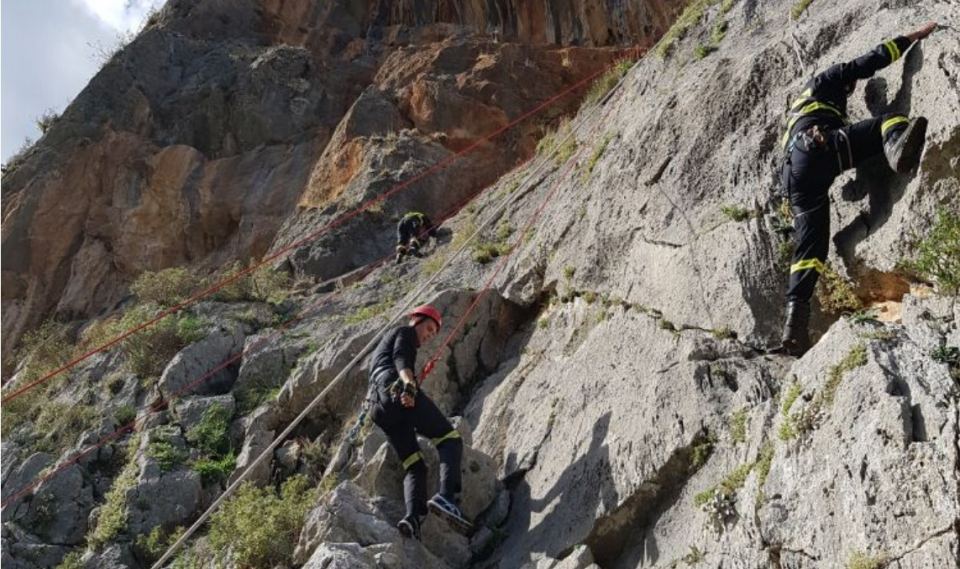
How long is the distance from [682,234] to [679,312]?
1.03 meters

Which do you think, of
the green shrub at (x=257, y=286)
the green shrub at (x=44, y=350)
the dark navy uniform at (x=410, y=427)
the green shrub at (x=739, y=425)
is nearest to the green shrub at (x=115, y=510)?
the dark navy uniform at (x=410, y=427)

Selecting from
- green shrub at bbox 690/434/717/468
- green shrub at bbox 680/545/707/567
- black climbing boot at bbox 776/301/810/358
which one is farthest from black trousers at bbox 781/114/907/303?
green shrub at bbox 680/545/707/567

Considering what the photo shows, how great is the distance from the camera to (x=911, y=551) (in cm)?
483

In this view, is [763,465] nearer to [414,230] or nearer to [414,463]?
[414,463]

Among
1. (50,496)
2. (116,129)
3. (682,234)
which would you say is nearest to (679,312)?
(682,234)

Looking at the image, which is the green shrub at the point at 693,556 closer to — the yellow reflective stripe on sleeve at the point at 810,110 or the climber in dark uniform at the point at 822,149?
the climber in dark uniform at the point at 822,149

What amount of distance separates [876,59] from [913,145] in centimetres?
120

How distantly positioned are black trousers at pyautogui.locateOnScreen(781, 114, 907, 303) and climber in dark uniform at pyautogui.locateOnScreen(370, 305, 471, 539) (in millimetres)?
3096

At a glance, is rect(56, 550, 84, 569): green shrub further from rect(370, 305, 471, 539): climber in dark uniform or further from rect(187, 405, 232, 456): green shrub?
rect(370, 305, 471, 539): climber in dark uniform

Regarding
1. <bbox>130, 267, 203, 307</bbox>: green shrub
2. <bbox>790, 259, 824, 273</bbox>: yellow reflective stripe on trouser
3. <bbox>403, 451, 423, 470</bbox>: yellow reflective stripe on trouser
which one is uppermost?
<bbox>130, 267, 203, 307</bbox>: green shrub

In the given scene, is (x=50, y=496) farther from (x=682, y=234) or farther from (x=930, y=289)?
(x=930, y=289)

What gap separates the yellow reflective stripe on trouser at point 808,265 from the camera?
736cm

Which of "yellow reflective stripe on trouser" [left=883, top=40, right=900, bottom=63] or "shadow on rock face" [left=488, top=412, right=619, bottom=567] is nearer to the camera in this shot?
"shadow on rock face" [left=488, top=412, right=619, bottom=567]

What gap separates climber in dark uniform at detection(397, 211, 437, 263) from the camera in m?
16.9
